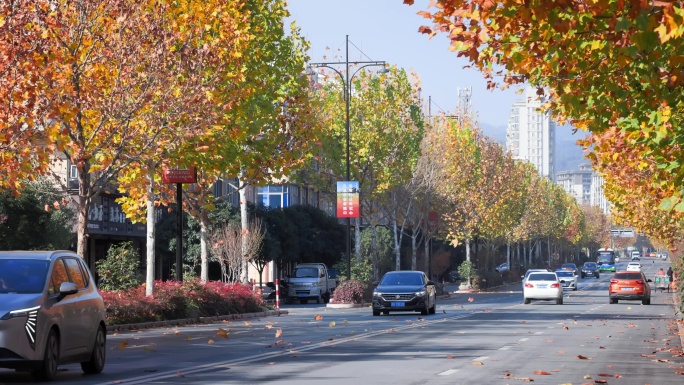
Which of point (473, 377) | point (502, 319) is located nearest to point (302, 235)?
point (502, 319)

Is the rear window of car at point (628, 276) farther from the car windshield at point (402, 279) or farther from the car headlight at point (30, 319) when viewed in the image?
the car headlight at point (30, 319)

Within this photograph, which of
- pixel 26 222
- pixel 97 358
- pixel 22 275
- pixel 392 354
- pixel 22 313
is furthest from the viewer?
pixel 26 222

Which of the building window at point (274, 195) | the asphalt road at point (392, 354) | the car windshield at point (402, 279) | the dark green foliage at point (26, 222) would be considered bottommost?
the asphalt road at point (392, 354)

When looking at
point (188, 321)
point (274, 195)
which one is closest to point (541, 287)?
point (188, 321)

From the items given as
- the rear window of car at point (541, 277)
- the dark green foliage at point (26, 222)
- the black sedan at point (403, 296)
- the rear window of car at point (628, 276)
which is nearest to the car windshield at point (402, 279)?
the black sedan at point (403, 296)

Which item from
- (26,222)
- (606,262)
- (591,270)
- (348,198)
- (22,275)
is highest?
(348,198)

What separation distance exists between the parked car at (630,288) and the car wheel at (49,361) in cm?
5034

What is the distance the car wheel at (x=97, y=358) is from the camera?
17984 millimetres

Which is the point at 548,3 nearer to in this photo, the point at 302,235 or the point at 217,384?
the point at 217,384

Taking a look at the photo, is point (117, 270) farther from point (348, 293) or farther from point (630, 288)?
point (630, 288)

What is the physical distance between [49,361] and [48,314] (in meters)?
0.59

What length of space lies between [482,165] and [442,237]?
657 centimetres

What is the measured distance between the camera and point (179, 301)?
38062 mm

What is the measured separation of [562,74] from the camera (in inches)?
658
